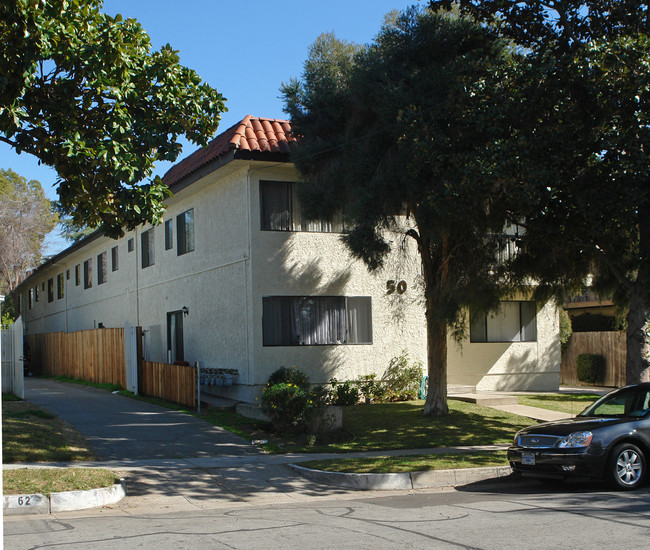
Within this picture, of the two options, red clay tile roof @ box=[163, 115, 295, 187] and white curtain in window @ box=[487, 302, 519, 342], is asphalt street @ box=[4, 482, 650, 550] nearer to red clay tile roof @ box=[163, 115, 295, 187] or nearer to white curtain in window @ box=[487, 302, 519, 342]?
red clay tile roof @ box=[163, 115, 295, 187]

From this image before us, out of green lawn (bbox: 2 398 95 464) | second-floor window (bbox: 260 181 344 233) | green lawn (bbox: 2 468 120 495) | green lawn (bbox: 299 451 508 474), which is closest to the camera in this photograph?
green lawn (bbox: 2 468 120 495)

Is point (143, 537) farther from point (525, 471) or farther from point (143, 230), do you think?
point (143, 230)

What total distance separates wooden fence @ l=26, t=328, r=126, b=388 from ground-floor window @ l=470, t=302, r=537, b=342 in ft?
36.2

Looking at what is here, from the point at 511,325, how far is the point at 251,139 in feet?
32.9

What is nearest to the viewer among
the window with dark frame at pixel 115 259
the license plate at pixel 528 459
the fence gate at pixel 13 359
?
the license plate at pixel 528 459

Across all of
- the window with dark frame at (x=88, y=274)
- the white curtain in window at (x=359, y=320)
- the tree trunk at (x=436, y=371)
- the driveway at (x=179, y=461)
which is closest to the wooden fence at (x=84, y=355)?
the window with dark frame at (x=88, y=274)

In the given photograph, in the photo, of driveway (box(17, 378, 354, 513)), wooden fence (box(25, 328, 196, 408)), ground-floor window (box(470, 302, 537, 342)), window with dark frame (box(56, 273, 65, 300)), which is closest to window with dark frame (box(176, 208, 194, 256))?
wooden fence (box(25, 328, 196, 408))

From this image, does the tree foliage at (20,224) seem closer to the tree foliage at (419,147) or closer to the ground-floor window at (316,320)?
the ground-floor window at (316,320)

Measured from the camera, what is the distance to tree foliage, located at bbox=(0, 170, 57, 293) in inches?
1763

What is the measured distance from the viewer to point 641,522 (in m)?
7.54

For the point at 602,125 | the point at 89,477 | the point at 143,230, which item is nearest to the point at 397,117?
the point at 602,125

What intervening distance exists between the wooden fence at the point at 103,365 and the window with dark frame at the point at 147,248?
269cm

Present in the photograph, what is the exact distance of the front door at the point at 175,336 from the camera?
73.0 ft

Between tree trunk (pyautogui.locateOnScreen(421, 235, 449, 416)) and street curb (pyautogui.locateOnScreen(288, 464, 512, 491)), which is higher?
tree trunk (pyautogui.locateOnScreen(421, 235, 449, 416))
